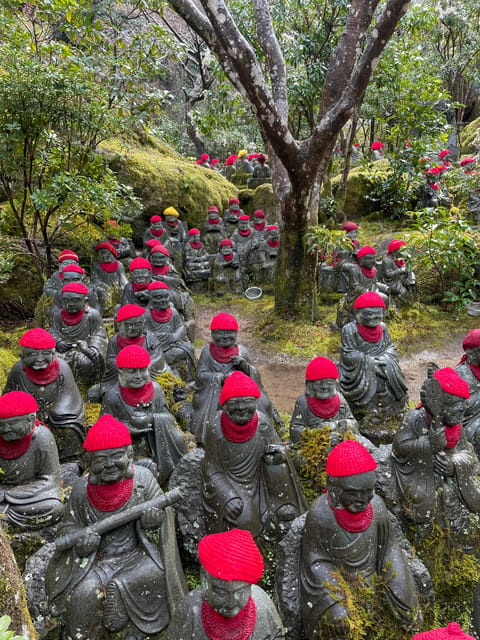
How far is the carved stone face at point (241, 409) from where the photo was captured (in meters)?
4.28

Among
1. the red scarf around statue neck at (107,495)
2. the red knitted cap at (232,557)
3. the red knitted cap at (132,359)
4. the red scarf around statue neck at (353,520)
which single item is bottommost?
the red scarf around statue neck at (353,520)

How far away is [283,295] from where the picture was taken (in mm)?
12047

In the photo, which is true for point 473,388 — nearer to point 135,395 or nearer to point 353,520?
point 353,520

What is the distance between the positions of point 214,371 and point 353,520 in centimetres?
356

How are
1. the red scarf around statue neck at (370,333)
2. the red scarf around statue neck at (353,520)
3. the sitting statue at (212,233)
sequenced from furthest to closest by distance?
the sitting statue at (212,233) < the red scarf around statue neck at (370,333) < the red scarf around statue neck at (353,520)

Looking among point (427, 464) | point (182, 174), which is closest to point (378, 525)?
point (427, 464)

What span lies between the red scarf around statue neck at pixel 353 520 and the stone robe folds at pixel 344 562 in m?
0.04

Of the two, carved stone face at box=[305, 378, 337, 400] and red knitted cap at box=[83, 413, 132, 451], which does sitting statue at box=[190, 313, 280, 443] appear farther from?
red knitted cap at box=[83, 413, 132, 451]

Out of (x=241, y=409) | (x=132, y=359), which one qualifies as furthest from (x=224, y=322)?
(x=241, y=409)

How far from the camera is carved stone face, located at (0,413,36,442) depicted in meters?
4.36

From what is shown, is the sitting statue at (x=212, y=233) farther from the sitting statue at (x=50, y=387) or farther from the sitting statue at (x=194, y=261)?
the sitting statue at (x=50, y=387)

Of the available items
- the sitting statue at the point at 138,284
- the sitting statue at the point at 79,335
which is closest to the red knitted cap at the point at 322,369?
the sitting statue at the point at 79,335

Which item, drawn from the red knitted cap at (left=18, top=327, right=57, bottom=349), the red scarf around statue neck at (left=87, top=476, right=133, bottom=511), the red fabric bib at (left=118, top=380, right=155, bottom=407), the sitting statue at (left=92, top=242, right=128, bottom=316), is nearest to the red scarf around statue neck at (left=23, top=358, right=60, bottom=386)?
the red knitted cap at (left=18, top=327, right=57, bottom=349)

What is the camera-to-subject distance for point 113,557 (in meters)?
3.64
